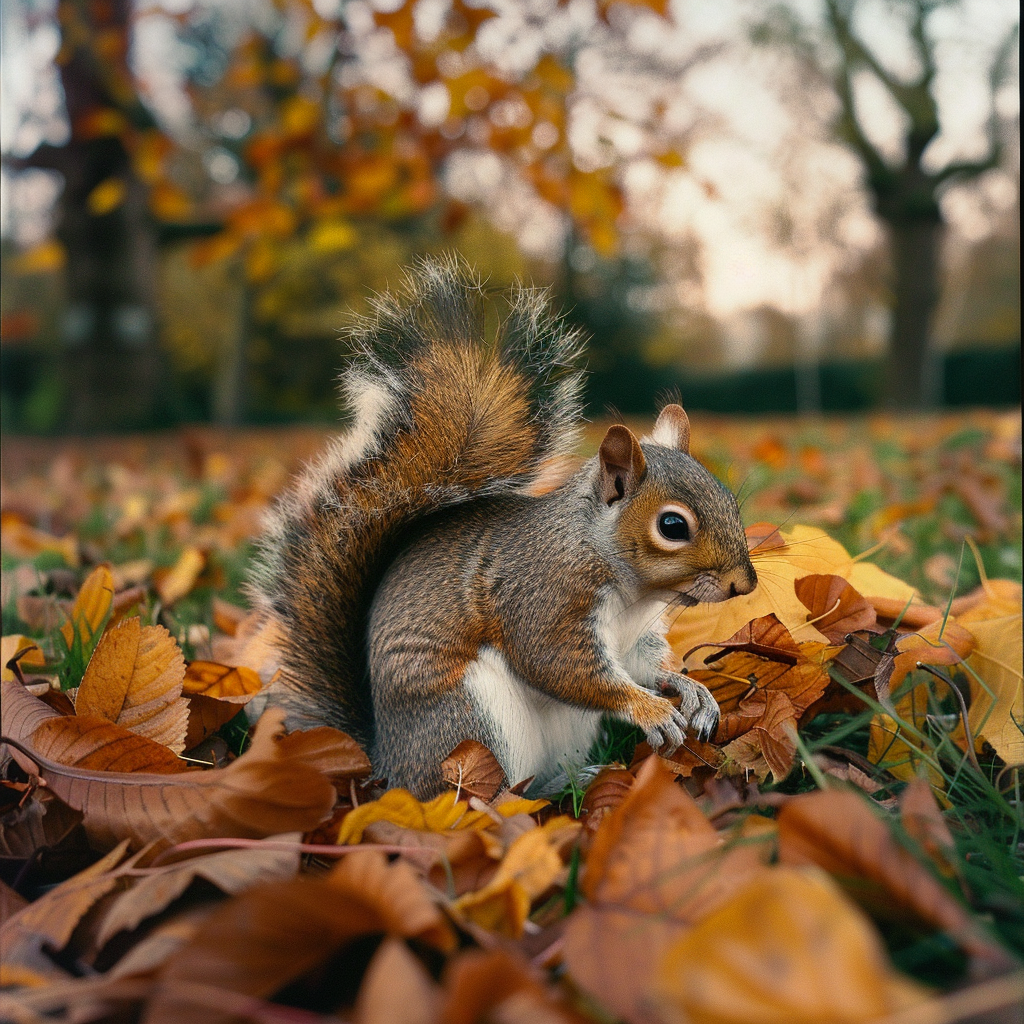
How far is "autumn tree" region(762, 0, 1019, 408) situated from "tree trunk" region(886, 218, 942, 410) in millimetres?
→ 13

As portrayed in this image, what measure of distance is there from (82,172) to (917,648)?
7.58 meters

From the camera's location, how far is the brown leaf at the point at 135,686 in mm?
1019

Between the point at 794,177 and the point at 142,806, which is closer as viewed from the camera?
the point at 142,806

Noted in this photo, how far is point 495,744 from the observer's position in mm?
1122

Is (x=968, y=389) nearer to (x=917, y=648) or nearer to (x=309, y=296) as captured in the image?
(x=309, y=296)

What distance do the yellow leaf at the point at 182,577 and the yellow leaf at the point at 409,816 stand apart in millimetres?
1154

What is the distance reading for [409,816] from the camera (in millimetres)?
896

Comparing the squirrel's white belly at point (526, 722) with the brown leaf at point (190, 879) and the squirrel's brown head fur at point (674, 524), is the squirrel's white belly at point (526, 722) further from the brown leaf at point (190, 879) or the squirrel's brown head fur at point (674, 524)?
the brown leaf at point (190, 879)

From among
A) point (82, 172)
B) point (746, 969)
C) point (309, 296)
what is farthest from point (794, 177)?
point (746, 969)

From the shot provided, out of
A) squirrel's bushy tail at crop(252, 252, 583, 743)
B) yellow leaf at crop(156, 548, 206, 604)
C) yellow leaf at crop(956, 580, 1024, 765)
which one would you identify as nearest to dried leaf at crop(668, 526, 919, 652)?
yellow leaf at crop(956, 580, 1024, 765)

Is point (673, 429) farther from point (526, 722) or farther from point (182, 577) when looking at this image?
point (182, 577)

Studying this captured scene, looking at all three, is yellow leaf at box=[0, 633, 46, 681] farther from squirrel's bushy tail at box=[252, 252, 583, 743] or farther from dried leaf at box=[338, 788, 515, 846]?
dried leaf at box=[338, 788, 515, 846]

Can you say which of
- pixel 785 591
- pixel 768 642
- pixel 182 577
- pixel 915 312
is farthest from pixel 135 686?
pixel 915 312

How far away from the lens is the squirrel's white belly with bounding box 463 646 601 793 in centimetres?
114
